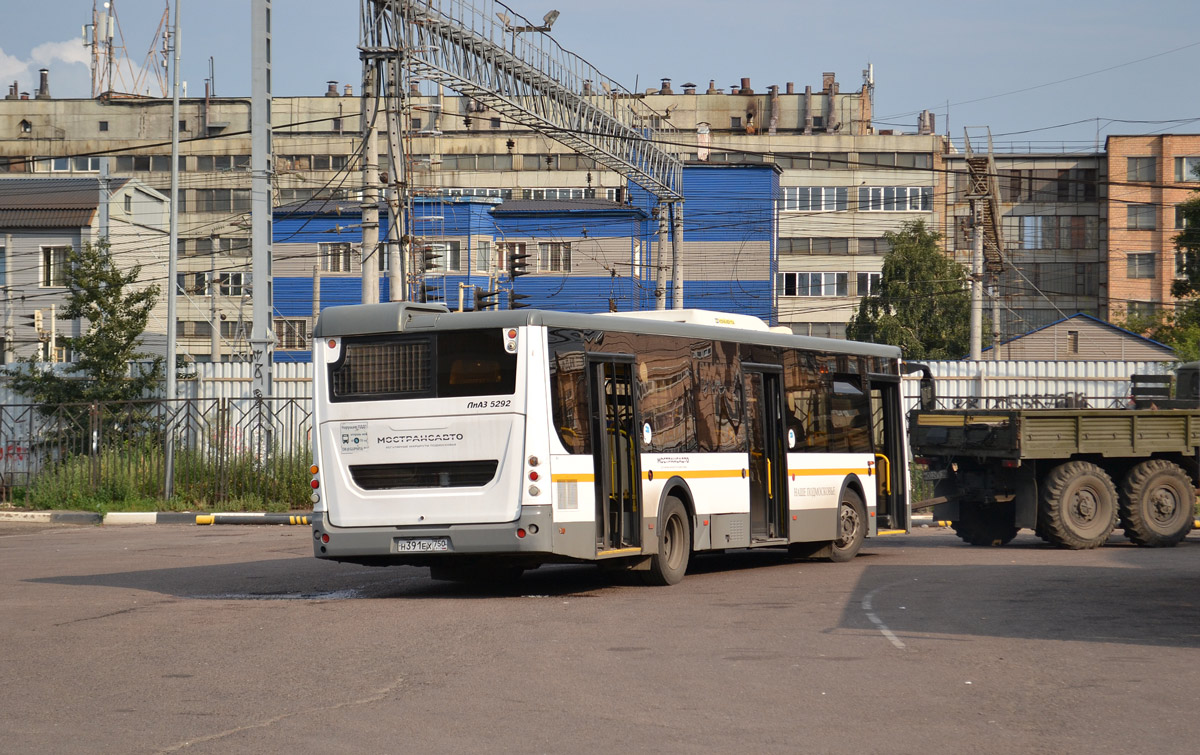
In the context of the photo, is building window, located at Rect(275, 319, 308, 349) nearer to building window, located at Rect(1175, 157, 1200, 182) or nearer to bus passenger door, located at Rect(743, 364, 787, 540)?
building window, located at Rect(1175, 157, 1200, 182)

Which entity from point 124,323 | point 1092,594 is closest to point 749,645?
point 1092,594

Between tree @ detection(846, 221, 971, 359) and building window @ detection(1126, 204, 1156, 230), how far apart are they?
28.1 meters

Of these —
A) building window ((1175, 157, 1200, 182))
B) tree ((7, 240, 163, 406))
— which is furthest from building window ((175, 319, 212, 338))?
building window ((1175, 157, 1200, 182))

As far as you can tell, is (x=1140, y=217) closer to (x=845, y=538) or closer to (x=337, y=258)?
(x=337, y=258)

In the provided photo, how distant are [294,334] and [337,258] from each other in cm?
452

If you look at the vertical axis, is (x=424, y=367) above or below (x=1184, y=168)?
below

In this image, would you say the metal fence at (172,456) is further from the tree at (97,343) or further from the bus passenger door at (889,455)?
the bus passenger door at (889,455)

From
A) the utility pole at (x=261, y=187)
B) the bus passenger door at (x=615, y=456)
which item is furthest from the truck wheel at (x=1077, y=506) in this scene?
the utility pole at (x=261, y=187)

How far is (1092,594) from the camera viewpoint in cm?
1376

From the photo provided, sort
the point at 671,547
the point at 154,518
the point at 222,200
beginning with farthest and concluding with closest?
1. the point at 222,200
2. the point at 154,518
3. the point at 671,547

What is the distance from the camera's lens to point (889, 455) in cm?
2017

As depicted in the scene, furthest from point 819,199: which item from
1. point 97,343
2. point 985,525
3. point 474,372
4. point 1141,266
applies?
point 474,372

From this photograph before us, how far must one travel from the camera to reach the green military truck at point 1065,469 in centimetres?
2019

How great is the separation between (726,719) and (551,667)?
6.56 ft
